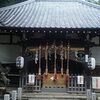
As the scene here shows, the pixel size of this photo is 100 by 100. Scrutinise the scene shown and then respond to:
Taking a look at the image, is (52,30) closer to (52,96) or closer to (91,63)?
(91,63)

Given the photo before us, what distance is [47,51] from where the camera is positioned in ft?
63.0

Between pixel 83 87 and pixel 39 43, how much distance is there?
361cm

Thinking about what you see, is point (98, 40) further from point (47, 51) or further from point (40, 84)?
point (40, 84)

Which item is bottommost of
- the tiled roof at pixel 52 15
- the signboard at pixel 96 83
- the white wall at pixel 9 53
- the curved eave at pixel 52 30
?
the signboard at pixel 96 83

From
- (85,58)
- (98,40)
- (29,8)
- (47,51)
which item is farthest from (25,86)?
(29,8)

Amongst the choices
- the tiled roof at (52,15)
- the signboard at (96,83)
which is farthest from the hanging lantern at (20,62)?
the signboard at (96,83)

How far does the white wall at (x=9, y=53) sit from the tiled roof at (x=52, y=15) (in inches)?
63.8

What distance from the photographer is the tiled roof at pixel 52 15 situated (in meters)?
19.1

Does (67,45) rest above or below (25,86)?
above

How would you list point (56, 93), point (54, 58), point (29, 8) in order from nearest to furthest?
point (56, 93) → point (54, 58) → point (29, 8)

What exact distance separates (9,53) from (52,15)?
3876 mm

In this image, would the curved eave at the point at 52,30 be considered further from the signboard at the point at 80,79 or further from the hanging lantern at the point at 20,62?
the signboard at the point at 80,79

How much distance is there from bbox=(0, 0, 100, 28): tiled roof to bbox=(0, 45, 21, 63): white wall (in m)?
1.62

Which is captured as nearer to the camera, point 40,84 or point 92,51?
point 40,84
